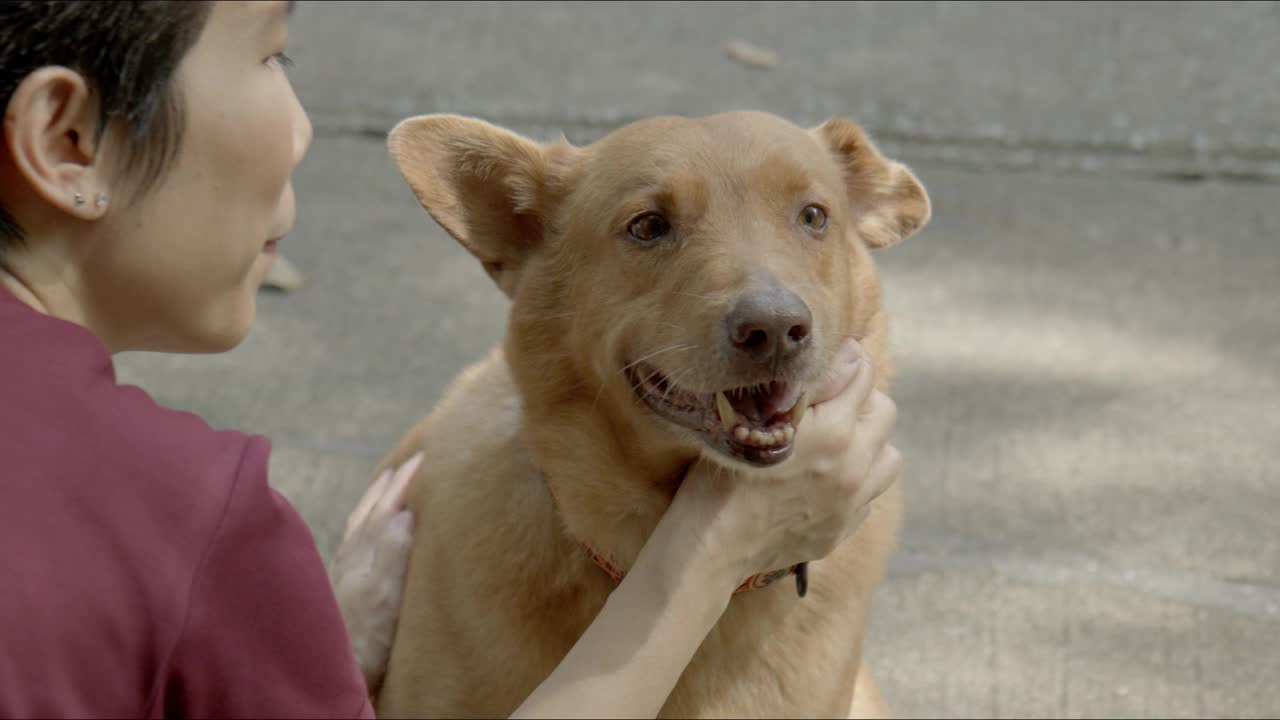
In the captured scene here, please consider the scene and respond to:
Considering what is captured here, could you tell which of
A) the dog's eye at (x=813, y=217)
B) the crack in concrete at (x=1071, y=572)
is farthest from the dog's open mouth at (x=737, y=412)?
the crack in concrete at (x=1071, y=572)

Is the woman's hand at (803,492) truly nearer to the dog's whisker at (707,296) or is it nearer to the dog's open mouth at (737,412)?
the dog's open mouth at (737,412)

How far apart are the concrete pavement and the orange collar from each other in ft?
2.47

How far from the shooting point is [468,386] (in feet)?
9.46

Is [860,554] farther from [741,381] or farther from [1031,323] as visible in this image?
[1031,323]

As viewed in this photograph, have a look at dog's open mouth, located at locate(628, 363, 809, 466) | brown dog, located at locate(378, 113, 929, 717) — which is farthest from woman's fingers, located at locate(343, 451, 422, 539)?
dog's open mouth, located at locate(628, 363, 809, 466)

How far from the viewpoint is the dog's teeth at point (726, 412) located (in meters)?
2.11

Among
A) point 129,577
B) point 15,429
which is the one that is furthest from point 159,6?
point 129,577

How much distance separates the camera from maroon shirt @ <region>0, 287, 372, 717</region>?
46.3 inches

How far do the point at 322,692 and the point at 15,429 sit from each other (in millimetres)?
378

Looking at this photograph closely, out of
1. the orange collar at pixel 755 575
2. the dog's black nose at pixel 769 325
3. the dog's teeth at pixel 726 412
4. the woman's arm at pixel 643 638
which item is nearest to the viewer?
the woman's arm at pixel 643 638

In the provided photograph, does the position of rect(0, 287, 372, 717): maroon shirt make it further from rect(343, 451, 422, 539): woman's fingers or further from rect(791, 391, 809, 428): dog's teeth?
rect(343, 451, 422, 539): woman's fingers

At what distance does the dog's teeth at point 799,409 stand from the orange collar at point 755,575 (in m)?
0.28

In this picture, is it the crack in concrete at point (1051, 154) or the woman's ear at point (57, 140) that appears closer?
the woman's ear at point (57, 140)

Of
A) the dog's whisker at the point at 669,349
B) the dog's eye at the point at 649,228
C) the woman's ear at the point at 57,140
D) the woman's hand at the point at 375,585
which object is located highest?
the woman's ear at the point at 57,140
